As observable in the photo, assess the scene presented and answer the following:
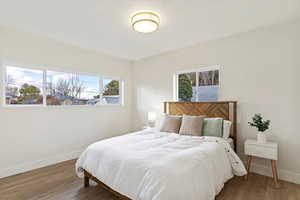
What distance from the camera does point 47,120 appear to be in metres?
3.29

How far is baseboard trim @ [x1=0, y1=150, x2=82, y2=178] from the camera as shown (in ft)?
9.12

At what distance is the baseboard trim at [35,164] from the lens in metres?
2.78

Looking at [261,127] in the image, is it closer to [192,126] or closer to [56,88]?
[192,126]

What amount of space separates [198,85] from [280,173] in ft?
7.04

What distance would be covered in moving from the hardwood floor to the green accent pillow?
2.57 ft

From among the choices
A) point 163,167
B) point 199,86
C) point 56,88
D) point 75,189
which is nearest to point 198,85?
point 199,86

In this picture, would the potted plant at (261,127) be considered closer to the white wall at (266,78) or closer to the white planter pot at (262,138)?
the white planter pot at (262,138)

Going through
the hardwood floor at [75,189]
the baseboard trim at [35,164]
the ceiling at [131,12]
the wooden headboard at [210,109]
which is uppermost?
the ceiling at [131,12]

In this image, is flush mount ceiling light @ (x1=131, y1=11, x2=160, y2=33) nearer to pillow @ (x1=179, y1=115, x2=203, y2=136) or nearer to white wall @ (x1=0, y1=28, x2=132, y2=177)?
pillow @ (x1=179, y1=115, x2=203, y2=136)

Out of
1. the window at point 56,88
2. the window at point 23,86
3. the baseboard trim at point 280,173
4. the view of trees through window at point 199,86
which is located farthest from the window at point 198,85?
the window at point 23,86

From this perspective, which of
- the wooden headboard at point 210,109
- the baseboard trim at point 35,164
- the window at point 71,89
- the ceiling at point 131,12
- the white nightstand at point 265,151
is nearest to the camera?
the ceiling at point 131,12

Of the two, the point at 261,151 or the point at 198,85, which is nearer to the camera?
the point at 261,151

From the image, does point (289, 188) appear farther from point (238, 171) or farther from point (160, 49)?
point (160, 49)

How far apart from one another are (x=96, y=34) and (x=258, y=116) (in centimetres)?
319
